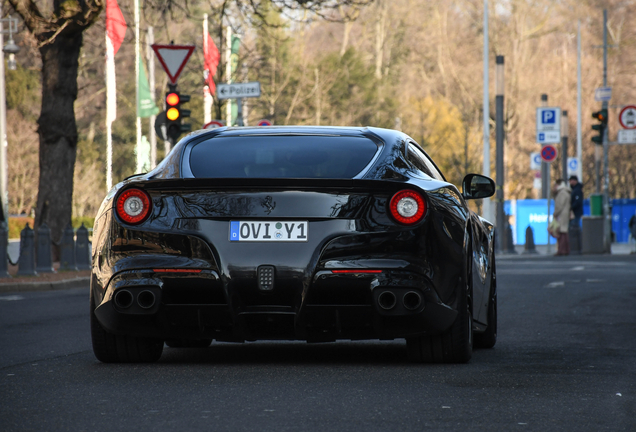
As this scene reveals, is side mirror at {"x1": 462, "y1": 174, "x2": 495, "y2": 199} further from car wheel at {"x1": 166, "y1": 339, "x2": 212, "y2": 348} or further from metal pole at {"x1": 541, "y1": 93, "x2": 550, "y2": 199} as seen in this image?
metal pole at {"x1": 541, "y1": 93, "x2": 550, "y2": 199}

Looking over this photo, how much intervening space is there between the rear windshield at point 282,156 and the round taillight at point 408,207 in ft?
1.22

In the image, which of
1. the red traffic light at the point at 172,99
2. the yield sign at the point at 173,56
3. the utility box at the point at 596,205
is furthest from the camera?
the utility box at the point at 596,205

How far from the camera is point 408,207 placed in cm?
634

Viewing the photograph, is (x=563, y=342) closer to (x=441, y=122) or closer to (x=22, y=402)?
(x=22, y=402)

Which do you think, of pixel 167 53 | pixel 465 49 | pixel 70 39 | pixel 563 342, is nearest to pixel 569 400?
pixel 563 342

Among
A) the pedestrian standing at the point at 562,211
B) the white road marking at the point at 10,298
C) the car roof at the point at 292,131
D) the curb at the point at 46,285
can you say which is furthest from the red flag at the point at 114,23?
the car roof at the point at 292,131

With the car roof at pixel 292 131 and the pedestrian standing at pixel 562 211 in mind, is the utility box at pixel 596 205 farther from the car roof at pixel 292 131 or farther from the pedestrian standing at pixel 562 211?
the car roof at pixel 292 131

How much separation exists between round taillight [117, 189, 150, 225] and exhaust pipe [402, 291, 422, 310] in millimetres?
1475

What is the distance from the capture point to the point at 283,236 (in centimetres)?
626

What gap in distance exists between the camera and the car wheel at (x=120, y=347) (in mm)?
6844

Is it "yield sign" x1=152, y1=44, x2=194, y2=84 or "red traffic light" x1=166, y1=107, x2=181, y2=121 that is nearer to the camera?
"red traffic light" x1=166, y1=107, x2=181, y2=121

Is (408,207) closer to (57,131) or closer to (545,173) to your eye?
(57,131)

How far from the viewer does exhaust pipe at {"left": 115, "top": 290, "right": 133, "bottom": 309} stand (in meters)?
6.40

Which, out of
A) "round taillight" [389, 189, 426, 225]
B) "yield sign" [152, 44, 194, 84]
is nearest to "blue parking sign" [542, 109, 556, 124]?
"yield sign" [152, 44, 194, 84]
